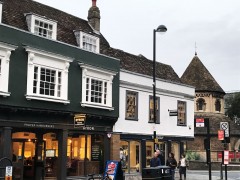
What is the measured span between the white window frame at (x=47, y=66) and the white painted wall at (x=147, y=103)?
4935 mm

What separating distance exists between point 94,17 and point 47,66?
25.8ft

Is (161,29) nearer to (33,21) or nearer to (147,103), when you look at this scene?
(33,21)

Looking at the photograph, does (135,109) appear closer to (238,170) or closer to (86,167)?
(86,167)

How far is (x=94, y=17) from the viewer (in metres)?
27.6

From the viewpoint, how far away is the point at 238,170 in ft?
142


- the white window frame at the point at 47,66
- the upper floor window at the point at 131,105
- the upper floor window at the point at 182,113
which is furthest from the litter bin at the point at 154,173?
the upper floor window at the point at 182,113

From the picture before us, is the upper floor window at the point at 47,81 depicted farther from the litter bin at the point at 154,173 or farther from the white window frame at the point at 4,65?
the litter bin at the point at 154,173

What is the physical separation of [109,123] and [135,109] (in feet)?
9.17

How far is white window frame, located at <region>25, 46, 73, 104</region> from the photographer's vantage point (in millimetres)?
20016

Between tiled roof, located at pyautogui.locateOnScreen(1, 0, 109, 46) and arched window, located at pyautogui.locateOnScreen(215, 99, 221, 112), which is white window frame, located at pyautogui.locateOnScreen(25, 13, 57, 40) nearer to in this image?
tiled roof, located at pyautogui.locateOnScreen(1, 0, 109, 46)

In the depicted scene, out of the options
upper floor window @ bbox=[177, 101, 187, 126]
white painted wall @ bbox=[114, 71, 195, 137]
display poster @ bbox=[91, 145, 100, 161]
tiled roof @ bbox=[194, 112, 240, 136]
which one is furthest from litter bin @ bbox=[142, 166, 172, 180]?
tiled roof @ bbox=[194, 112, 240, 136]

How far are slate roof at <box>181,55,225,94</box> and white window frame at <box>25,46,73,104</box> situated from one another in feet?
118

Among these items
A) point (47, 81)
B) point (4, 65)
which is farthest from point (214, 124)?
point (4, 65)

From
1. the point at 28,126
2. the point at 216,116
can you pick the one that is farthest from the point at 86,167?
the point at 216,116
